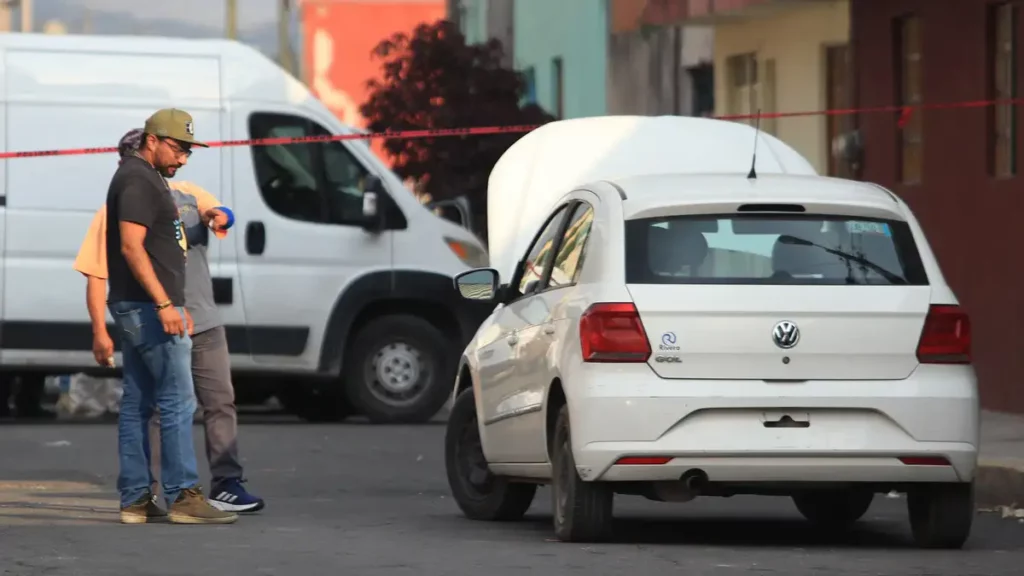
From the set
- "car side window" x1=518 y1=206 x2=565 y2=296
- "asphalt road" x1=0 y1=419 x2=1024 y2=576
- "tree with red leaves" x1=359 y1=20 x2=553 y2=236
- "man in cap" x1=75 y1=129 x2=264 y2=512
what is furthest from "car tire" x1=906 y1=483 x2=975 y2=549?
"tree with red leaves" x1=359 y1=20 x2=553 y2=236

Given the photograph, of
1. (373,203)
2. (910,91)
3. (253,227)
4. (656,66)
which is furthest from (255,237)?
(656,66)

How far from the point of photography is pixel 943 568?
9.09 meters

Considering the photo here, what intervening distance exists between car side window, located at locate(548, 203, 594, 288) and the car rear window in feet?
1.37

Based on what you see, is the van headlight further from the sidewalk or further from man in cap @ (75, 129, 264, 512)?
man in cap @ (75, 129, 264, 512)

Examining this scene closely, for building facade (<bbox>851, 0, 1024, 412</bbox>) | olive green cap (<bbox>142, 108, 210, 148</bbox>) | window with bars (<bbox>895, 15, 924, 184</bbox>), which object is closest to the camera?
olive green cap (<bbox>142, 108, 210, 148</bbox>)

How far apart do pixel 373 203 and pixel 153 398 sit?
27.4ft

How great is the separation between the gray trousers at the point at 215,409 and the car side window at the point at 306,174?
7777 mm

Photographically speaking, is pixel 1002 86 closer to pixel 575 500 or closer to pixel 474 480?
pixel 474 480

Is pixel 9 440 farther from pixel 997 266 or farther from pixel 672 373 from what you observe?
pixel 672 373

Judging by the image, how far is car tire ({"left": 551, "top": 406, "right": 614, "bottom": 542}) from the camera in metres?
9.62

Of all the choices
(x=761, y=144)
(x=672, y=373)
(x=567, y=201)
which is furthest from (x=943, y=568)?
(x=761, y=144)

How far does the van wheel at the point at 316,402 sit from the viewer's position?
69.1 ft

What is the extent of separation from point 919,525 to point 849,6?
13.4m

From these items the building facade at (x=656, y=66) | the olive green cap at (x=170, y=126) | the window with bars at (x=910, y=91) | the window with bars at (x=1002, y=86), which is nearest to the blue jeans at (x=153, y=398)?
the olive green cap at (x=170, y=126)
